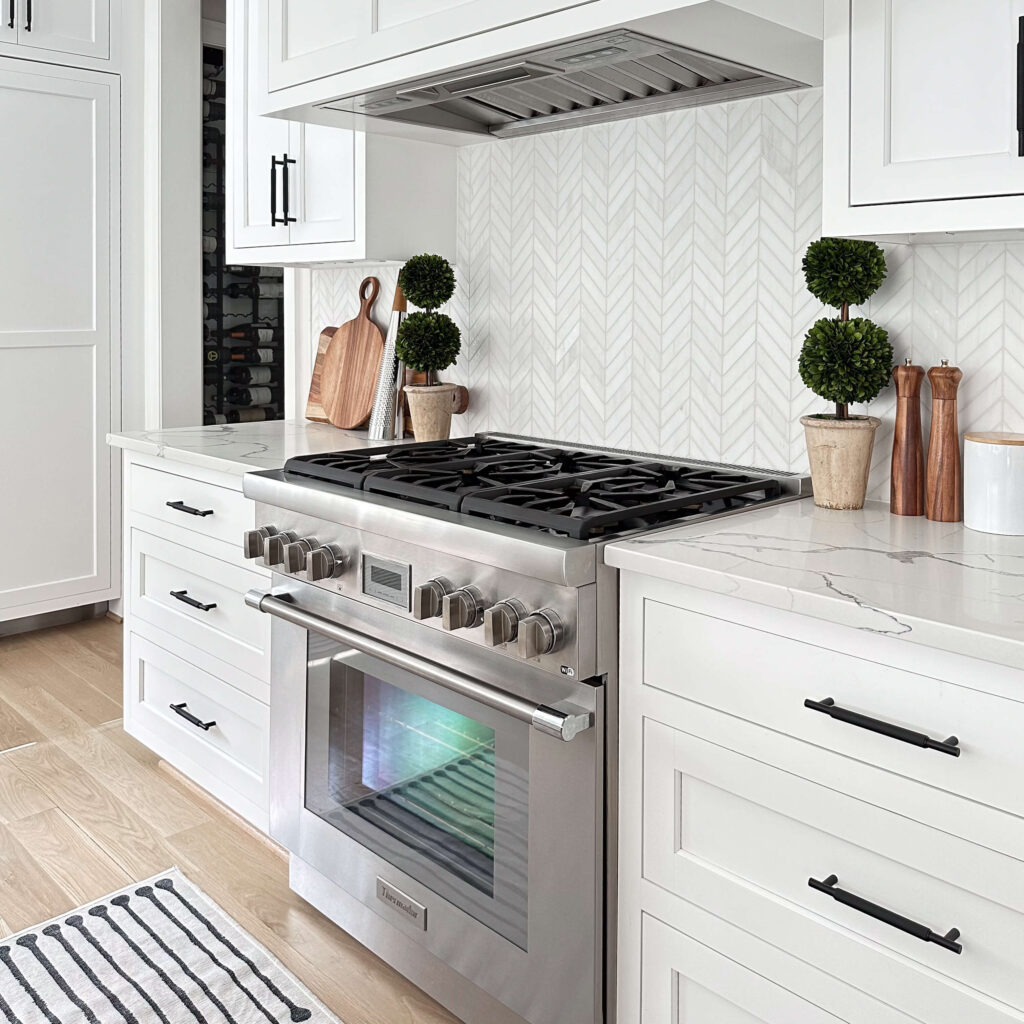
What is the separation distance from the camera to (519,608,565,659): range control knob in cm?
140

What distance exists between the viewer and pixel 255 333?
4379mm

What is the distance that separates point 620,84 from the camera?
6.25 ft

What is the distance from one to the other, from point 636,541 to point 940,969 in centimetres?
63

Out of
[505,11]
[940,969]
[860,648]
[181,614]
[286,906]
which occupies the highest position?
[505,11]

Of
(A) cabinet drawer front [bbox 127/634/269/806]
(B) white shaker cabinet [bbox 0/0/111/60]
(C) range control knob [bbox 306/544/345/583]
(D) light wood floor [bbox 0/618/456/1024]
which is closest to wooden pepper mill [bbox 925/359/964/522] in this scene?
(C) range control knob [bbox 306/544/345/583]

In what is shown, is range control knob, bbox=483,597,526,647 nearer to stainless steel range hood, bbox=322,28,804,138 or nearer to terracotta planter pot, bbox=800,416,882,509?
terracotta planter pot, bbox=800,416,882,509

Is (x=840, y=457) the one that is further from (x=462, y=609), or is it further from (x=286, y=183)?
(x=286, y=183)

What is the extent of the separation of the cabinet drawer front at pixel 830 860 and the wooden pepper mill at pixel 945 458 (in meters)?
0.58

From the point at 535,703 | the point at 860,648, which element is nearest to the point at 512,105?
the point at 535,703

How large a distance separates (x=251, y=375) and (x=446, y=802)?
308 cm

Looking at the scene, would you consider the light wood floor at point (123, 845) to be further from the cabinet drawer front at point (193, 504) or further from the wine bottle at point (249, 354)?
the wine bottle at point (249, 354)

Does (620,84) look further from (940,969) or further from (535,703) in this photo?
(940,969)

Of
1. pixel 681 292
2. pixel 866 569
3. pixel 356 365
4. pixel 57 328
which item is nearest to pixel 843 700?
pixel 866 569

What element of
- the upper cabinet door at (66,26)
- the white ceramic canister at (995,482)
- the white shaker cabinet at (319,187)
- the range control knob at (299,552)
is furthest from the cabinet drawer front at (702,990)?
the upper cabinet door at (66,26)
